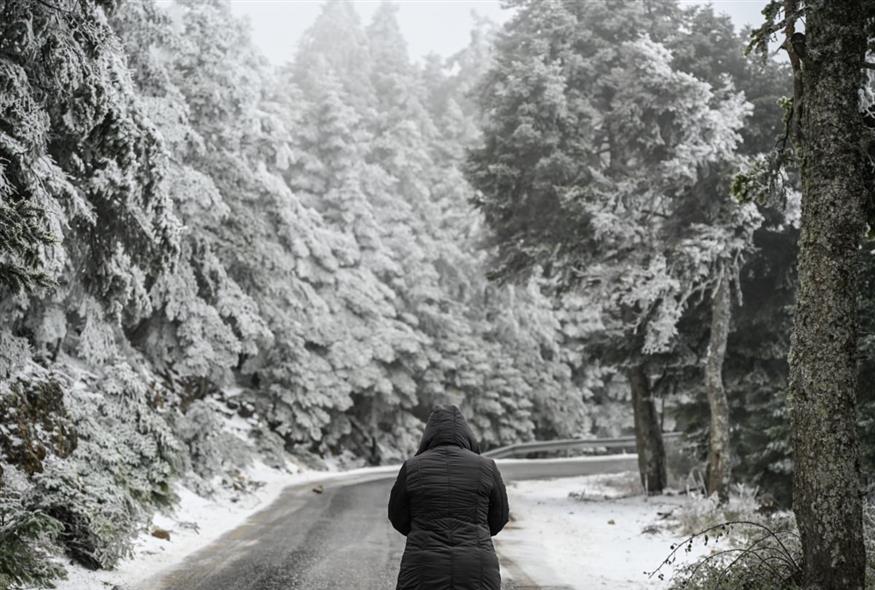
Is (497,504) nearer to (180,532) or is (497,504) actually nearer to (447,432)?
(447,432)

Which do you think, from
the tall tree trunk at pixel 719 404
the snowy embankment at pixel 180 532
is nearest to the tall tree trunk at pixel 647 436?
the tall tree trunk at pixel 719 404

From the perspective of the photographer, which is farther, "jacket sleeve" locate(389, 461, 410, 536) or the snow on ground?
the snow on ground

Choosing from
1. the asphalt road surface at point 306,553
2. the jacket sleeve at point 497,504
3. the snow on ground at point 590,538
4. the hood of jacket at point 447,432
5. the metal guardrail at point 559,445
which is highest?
the hood of jacket at point 447,432

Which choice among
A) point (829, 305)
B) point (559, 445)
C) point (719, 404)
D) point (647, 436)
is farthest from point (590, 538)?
point (559, 445)

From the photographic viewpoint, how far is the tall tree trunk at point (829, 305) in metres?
5.62

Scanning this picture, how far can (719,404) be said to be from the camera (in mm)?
13406

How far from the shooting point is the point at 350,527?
12031mm

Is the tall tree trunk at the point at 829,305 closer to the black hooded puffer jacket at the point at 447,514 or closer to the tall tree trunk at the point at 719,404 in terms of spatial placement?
the black hooded puffer jacket at the point at 447,514

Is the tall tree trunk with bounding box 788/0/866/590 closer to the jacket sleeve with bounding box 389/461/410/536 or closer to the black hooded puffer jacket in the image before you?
the black hooded puffer jacket

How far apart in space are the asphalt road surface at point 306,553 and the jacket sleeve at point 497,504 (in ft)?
11.8

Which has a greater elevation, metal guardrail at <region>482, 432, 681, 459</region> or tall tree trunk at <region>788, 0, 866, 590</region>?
tall tree trunk at <region>788, 0, 866, 590</region>

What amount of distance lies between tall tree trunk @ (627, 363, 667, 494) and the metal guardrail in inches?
594

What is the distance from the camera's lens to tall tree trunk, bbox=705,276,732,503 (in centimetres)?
1311

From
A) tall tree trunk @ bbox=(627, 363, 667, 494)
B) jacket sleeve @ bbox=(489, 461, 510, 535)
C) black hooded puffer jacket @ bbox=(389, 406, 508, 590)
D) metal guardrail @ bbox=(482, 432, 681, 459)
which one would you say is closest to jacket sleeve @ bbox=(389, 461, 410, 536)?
black hooded puffer jacket @ bbox=(389, 406, 508, 590)
